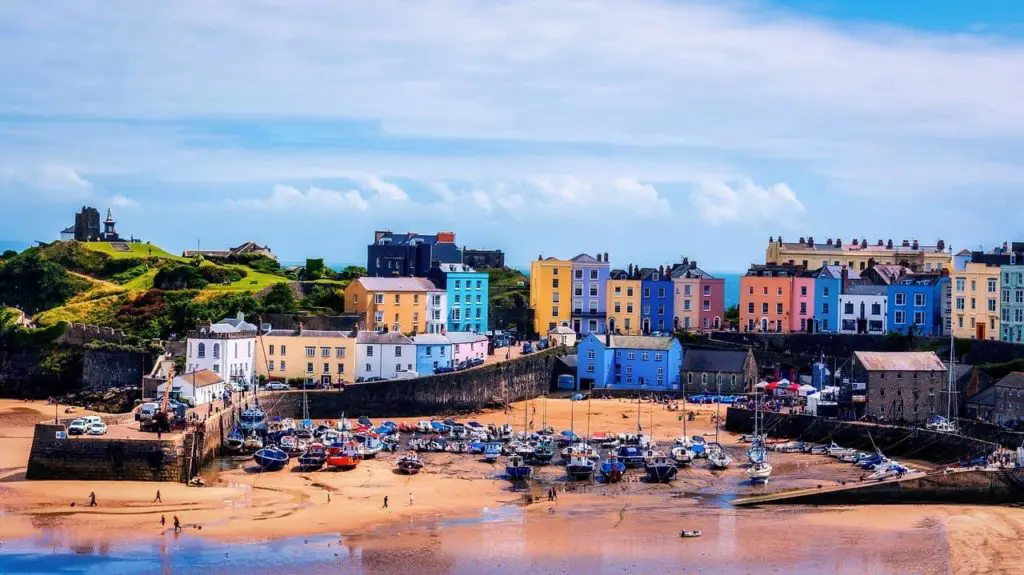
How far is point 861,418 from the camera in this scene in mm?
59281

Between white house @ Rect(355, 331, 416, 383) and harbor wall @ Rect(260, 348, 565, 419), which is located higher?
white house @ Rect(355, 331, 416, 383)

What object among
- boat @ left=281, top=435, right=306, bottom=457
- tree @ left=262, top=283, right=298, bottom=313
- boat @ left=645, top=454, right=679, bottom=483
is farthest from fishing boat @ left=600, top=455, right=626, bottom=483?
tree @ left=262, top=283, right=298, bottom=313

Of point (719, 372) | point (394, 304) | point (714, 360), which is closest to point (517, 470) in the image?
point (719, 372)

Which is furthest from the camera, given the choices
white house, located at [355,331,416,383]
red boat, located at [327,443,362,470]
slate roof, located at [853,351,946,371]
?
white house, located at [355,331,416,383]

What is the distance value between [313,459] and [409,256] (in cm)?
3428

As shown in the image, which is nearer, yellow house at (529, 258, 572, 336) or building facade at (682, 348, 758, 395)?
building facade at (682, 348, 758, 395)

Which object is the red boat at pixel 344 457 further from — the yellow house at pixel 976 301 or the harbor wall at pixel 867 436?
the yellow house at pixel 976 301

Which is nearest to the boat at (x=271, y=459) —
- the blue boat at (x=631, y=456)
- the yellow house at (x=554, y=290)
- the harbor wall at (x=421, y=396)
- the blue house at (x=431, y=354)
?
the harbor wall at (x=421, y=396)

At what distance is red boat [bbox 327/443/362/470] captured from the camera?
5209 cm

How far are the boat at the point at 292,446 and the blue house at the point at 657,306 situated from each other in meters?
30.4

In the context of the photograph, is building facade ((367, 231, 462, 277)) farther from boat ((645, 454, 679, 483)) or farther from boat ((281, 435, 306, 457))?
boat ((645, 454, 679, 483))

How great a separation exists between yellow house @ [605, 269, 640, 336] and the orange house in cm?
566

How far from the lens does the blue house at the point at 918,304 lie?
252 ft

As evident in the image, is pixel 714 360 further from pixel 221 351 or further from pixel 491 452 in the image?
pixel 221 351
